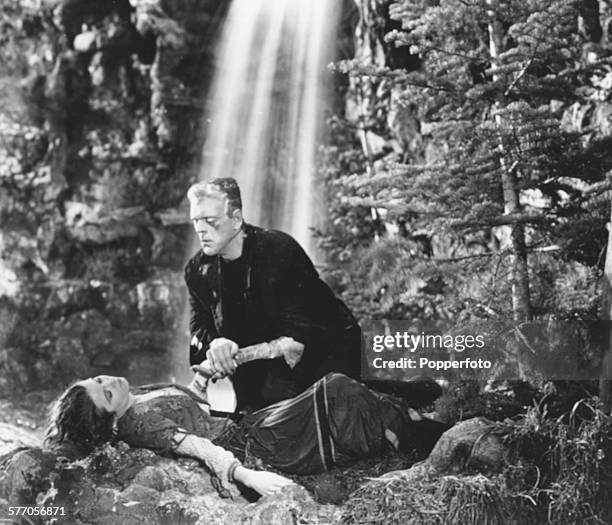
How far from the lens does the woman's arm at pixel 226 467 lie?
498 centimetres

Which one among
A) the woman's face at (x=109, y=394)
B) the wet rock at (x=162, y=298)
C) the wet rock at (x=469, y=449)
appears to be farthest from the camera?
the wet rock at (x=162, y=298)

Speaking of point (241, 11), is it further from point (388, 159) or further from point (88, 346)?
point (88, 346)

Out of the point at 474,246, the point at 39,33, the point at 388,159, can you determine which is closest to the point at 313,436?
the point at 474,246

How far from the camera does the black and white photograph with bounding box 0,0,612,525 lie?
495cm

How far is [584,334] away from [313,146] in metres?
2.37

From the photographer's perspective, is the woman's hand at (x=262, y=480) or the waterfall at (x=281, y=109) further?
the waterfall at (x=281, y=109)

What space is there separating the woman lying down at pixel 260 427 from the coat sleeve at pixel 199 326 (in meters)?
0.30

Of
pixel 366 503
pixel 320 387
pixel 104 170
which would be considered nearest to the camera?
pixel 366 503

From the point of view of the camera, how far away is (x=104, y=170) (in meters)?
7.43

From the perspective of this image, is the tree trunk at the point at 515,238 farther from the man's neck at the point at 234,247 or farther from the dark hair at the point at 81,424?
the dark hair at the point at 81,424

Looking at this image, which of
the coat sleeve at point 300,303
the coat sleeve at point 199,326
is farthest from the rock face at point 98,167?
the coat sleeve at point 300,303

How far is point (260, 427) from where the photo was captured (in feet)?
17.2

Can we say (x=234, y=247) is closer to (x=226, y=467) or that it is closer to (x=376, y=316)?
(x=376, y=316)

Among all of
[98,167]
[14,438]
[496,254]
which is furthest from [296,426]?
[98,167]
